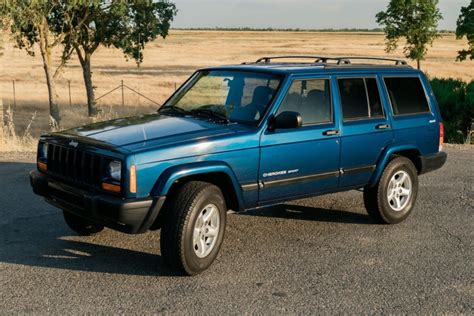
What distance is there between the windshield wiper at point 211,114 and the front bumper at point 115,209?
1217 mm

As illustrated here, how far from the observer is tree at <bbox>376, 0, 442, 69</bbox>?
29.1 meters

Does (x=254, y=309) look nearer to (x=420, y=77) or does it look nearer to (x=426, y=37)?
(x=420, y=77)

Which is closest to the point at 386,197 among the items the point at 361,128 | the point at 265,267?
the point at 361,128

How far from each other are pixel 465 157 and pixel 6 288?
926cm

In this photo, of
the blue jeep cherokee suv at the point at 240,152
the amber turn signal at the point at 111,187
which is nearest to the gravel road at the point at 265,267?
the blue jeep cherokee suv at the point at 240,152

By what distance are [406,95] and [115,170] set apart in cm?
392

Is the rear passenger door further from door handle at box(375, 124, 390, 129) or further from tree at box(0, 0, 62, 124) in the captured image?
tree at box(0, 0, 62, 124)

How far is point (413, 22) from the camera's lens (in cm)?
2927

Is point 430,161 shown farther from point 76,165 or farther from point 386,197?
point 76,165

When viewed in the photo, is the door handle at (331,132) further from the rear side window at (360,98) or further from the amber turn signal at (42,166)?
the amber turn signal at (42,166)

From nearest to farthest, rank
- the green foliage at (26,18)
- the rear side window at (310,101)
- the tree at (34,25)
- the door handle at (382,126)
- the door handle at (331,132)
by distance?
the rear side window at (310,101) < the door handle at (331,132) < the door handle at (382,126) < the green foliage at (26,18) < the tree at (34,25)

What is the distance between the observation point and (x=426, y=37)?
29.3m

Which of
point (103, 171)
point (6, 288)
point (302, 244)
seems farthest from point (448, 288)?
point (6, 288)

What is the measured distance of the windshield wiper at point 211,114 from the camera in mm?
5771
